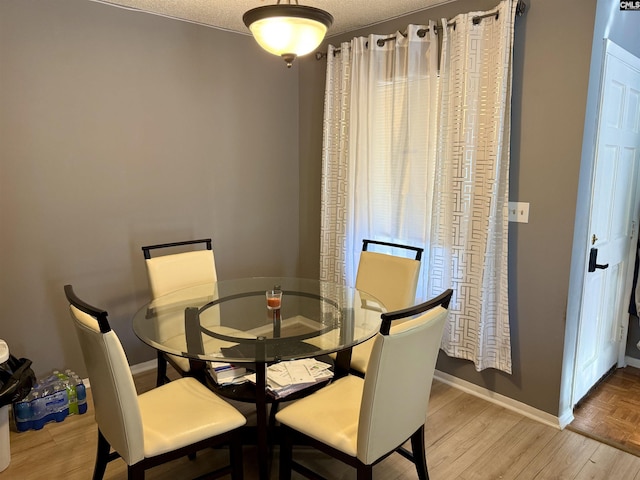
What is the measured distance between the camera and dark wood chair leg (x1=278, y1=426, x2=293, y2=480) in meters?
1.86

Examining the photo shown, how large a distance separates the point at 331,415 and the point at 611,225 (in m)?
2.13

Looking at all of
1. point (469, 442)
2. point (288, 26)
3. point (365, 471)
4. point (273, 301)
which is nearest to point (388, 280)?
point (273, 301)

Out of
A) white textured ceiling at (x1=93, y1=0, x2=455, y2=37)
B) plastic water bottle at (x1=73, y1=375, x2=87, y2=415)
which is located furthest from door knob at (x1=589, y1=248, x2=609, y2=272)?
plastic water bottle at (x1=73, y1=375, x2=87, y2=415)

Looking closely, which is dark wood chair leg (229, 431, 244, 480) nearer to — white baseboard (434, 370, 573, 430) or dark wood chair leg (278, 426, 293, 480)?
dark wood chair leg (278, 426, 293, 480)

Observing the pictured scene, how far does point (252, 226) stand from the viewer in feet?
12.0

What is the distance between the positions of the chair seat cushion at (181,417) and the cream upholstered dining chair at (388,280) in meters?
0.78

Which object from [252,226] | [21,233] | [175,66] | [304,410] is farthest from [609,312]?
[21,233]

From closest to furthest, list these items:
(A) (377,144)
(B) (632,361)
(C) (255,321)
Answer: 1. (C) (255,321)
2. (A) (377,144)
3. (B) (632,361)

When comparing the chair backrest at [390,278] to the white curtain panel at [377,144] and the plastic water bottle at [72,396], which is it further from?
the plastic water bottle at [72,396]

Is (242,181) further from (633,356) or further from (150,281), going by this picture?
(633,356)

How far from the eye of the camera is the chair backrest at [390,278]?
2.56 m

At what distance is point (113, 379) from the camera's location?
1.56 metres

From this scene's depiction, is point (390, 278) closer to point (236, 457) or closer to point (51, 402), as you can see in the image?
point (236, 457)

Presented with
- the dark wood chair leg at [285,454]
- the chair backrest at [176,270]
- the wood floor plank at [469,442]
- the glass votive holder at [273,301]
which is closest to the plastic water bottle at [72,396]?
the chair backrest at [176,270]
